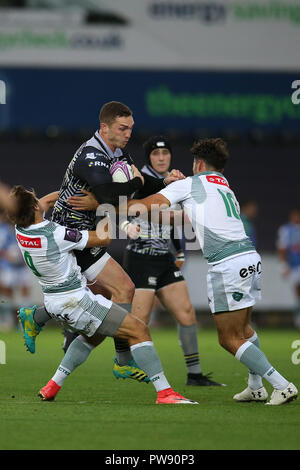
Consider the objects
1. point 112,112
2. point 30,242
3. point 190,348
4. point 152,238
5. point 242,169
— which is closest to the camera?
point 30,242

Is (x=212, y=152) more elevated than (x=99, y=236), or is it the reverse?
(x=212, y=152)

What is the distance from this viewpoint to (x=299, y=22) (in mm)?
16875

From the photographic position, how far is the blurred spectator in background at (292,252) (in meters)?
18.9

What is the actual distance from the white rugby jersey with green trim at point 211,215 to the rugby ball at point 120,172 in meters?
0.52

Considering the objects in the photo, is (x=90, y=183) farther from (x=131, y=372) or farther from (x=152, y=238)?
(x=152, y=238)

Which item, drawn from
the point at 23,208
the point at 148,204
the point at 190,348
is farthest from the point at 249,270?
the point at 190,348

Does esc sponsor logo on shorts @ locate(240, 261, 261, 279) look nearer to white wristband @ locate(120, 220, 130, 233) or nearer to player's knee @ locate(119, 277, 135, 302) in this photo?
white wristband @ locate(120, 220, 130, 233)

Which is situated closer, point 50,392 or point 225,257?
point 225,257

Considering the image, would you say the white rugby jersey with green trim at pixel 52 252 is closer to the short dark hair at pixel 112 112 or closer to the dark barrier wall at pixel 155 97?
the short dark hair at pixel 112 112

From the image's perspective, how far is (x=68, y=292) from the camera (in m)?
7.30

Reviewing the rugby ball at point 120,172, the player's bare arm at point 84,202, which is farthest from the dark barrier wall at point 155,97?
the player's bare arm at point 84,202

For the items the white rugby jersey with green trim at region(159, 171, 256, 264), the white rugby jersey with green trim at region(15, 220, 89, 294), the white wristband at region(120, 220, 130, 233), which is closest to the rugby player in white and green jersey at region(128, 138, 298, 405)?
the white rugby jersey with green trim at region(159, 171, 256, 264)

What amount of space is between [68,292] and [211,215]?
4.23ft
